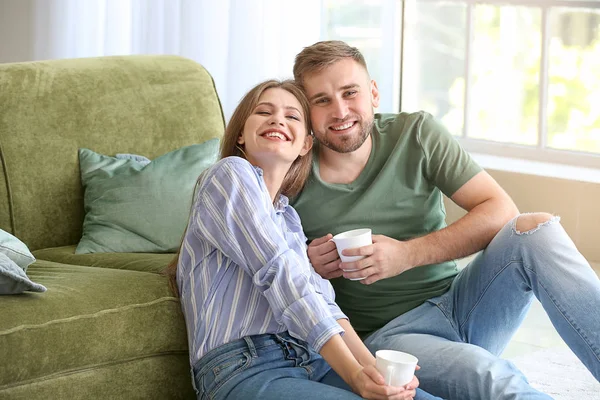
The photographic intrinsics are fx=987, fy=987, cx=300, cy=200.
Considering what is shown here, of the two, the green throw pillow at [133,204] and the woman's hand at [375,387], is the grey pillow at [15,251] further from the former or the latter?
the woman's hand at [375,387]

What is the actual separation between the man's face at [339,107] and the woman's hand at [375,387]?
641 millimetres

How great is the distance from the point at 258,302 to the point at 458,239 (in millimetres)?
540

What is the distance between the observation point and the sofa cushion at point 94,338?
2.06 meters

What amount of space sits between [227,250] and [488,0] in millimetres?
3062

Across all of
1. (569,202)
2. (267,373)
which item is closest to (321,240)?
(267,373)

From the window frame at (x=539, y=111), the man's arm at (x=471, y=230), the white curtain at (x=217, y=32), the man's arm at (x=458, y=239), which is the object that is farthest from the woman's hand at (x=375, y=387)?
the window frame at (x=539, y=111)

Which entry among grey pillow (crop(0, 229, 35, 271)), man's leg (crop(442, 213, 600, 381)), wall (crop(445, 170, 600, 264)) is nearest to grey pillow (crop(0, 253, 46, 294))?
grey pillow (crop(0, 229, 35, 271))

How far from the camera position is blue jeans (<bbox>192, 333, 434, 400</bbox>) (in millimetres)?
1883

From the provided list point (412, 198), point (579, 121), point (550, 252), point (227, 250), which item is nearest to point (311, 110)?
point (412, 198)

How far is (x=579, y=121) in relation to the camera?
451 cm

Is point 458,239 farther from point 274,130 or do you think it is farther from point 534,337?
point 534,337

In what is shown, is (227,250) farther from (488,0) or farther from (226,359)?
(488,0)

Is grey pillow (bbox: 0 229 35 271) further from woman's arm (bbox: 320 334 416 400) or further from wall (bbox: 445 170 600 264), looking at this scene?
wall (bbox: 445 170 600 264)

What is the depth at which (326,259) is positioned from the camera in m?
2.14
